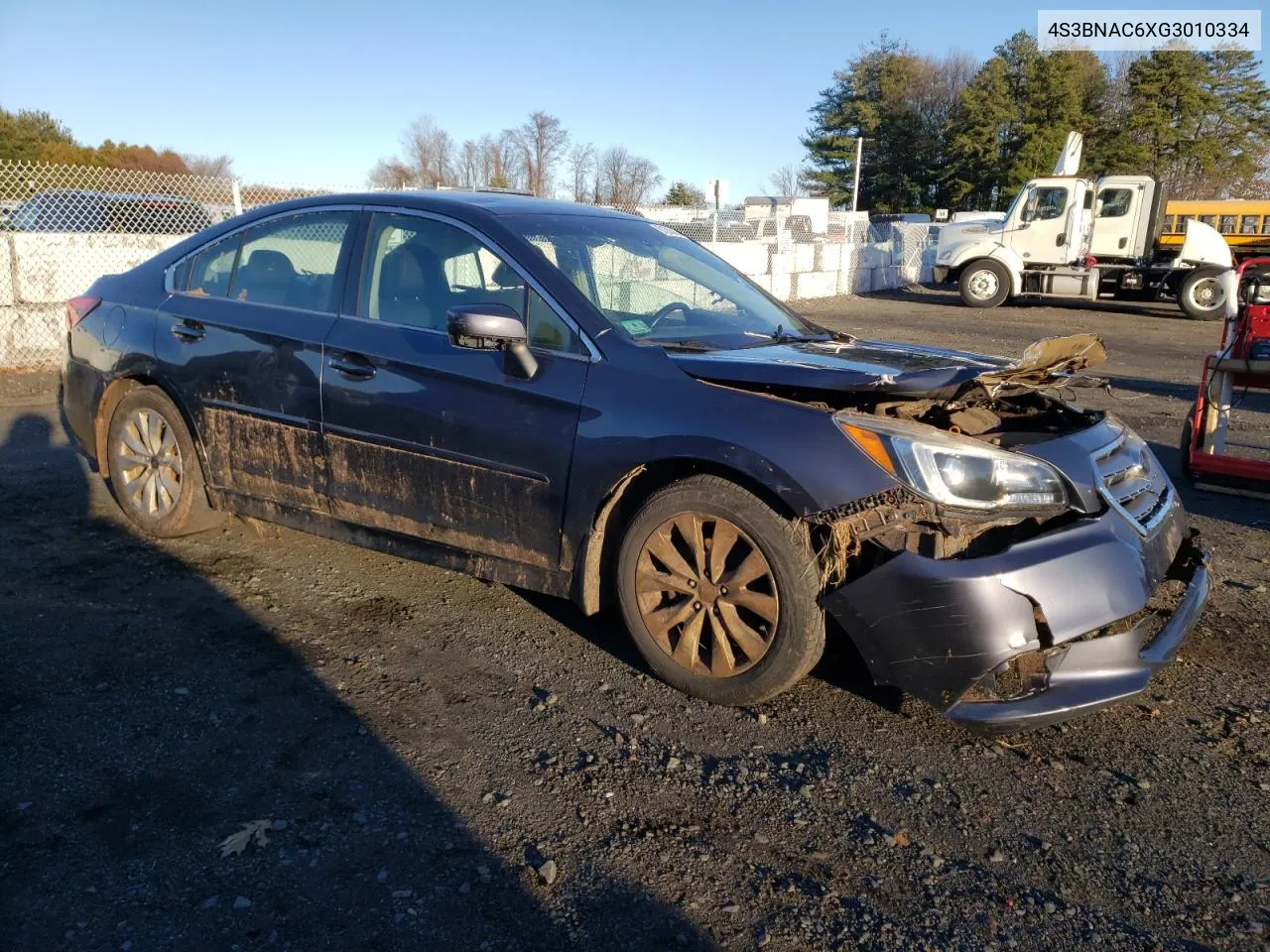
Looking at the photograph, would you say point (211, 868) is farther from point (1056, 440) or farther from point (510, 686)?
point (1056, 440)

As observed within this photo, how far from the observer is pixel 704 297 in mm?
4273

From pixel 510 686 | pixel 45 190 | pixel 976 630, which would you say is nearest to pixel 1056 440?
pixel 976 630

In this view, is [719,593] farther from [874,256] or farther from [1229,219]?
[1229,219]

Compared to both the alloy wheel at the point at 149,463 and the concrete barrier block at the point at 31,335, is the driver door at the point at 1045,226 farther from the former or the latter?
the alloy wheel at the point at 149,463

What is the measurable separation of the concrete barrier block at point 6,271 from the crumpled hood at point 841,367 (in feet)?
30.5

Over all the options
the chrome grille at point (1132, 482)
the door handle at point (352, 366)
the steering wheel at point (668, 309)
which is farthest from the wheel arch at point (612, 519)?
the chrome grille at point (1132, 482)

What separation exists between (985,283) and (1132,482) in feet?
67.6

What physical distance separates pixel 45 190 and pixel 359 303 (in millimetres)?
9832

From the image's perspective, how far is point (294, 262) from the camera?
4.39m

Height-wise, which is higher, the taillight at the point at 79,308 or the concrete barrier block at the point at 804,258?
the taillight at the point at 79,308

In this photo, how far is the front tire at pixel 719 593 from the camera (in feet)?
10.2

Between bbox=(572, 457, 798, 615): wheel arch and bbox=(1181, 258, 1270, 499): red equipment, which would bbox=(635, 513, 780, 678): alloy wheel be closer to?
bbox=(572, 457, 798, 615): wheel arch

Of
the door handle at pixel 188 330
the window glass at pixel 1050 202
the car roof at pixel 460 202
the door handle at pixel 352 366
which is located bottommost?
the door handle at pixel 352 366

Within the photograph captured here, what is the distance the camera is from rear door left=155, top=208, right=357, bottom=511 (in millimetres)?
4152
